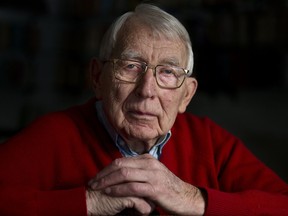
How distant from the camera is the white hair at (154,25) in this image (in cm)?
148

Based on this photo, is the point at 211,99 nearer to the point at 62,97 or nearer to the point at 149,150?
the point at 62,97

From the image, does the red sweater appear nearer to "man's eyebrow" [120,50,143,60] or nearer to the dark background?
"man's eyebrow" [120,50,143,60]

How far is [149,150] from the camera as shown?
5.24 feet

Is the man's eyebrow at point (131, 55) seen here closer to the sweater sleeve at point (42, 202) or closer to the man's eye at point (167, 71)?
the man's eye at point (167, 71)

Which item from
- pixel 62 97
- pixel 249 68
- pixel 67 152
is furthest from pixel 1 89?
pixel 67 152


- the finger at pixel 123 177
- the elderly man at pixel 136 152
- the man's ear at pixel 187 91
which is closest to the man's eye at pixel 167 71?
the elderly man at pixel 136 152

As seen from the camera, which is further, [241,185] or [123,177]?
[241,185]

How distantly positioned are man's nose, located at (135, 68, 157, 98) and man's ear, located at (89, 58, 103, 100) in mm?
201

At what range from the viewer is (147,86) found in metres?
1.44

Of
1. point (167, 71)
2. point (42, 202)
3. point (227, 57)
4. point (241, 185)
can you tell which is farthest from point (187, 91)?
point (227, 57)

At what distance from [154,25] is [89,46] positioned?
12.3ft

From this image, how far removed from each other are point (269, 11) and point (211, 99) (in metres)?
0.98

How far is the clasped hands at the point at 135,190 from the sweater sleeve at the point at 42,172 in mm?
49

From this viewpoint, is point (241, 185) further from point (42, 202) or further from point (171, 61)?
point (42, 202)
